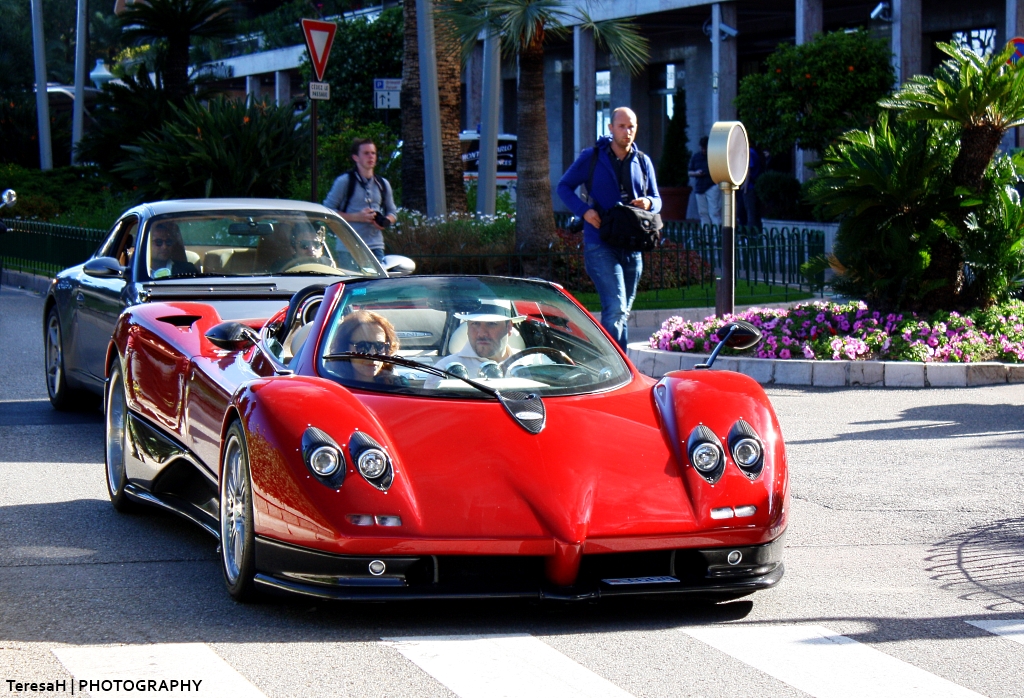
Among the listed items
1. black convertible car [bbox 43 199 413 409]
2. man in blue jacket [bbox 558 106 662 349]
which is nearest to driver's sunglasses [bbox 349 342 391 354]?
black convertible car [bbox 43 199 413 409]

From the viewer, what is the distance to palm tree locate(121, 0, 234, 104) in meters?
25.9

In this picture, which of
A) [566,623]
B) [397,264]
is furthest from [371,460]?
[397,264]

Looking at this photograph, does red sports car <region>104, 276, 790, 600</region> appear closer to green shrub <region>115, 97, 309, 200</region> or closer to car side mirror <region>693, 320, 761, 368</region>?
car side mirror <region>693, 320, 761, 368</region>

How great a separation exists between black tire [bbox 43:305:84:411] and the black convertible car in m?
0.01

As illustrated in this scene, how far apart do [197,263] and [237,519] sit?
474 centimetres

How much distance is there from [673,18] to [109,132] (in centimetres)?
1732

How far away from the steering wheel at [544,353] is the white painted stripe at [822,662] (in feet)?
4.71

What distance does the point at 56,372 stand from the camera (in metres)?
10.4

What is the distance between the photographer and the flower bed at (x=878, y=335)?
1159 cm

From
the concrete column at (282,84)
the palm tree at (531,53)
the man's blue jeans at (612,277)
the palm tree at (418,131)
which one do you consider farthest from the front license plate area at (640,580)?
the concrete column at (282,84)

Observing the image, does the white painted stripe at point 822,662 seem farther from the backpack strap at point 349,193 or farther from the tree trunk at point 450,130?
the tree trunk at point 450,130

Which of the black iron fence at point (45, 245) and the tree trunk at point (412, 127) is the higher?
the tree trunk at point (412, 127)

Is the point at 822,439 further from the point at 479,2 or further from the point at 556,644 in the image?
the point at 479,2

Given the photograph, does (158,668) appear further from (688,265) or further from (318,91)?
(688,265)
